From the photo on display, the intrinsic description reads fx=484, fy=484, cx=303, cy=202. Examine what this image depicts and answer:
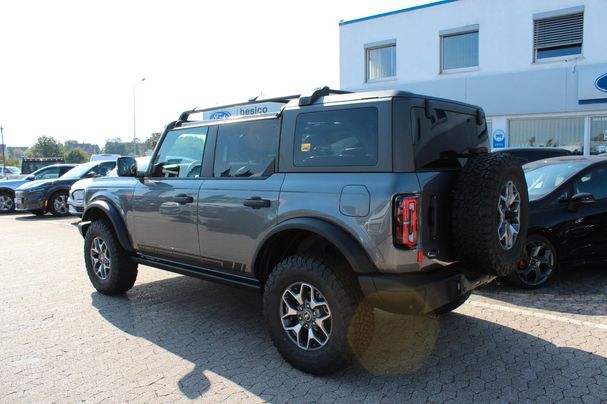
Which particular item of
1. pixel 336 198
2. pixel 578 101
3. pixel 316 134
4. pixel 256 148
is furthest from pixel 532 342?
pixel 578 101

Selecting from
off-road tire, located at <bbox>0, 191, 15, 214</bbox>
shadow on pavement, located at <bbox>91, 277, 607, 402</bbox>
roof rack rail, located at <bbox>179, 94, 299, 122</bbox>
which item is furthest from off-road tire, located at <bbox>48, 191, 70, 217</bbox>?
roof rack rail, located at <bbox>179, 94, 299, 122</bbox>

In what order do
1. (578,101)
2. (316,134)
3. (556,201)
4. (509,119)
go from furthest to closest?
(509,119)
(578,101)
(556,201)
(316,134)

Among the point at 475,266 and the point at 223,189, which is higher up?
the point at 223,189

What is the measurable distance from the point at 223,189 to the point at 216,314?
58.3 inches

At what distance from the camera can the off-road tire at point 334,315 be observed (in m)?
3.23

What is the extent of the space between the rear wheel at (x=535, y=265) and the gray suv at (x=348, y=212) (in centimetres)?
149

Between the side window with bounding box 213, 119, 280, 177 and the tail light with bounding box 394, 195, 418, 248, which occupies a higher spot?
the side window with bounding box 213, 119, 280, 177

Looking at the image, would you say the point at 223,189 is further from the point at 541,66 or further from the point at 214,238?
the point at 541,66

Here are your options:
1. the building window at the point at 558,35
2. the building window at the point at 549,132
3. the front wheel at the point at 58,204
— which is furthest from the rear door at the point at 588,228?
the front wheel at the point at 58,204

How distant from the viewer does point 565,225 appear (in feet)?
17.9

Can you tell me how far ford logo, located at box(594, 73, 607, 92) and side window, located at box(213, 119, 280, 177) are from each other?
12.9 meters

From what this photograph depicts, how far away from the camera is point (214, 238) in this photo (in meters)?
4.16

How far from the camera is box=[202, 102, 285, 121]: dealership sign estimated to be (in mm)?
4066

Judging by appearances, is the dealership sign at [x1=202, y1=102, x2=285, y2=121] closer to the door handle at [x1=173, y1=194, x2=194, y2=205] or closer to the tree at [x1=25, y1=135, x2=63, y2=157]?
the door handle at [x1=173, y1=194, x2=194, y2=205]
